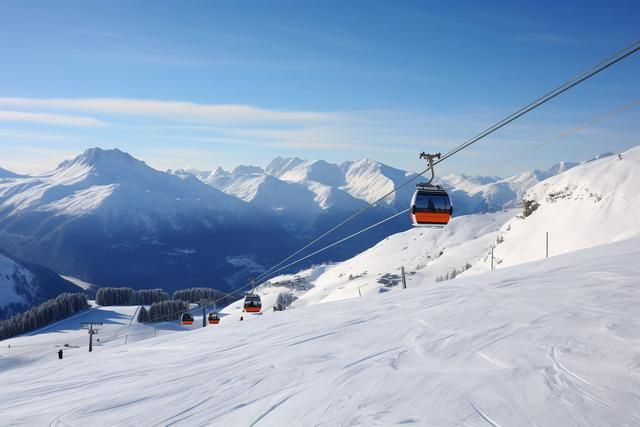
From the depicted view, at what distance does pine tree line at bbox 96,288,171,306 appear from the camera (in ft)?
535

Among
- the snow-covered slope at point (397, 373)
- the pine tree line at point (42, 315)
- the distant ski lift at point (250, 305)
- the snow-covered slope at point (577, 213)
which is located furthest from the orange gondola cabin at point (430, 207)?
the pine tree line at point (42, 315)

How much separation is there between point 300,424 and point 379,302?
46.0 feet

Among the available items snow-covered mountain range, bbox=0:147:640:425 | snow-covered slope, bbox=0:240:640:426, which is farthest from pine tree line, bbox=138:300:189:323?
snow-covered slope, bbox=0:240:640:426

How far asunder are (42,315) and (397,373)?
147 metres

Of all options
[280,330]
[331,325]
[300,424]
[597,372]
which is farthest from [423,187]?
[300,424]

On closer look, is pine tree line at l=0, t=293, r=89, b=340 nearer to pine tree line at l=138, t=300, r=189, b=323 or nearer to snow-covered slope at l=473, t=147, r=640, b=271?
pine tree line at l=138, t=300, r=189, b=323

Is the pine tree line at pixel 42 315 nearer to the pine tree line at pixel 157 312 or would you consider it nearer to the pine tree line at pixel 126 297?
the pine tree line at pixel 126 297

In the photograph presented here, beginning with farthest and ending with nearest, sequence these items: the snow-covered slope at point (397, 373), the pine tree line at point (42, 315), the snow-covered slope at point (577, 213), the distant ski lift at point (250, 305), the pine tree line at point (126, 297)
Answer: the pine tree line at point (126, 297), the pine tree line at point (42, 315), the snow-covered slope at point (577, 213), the distant ski lift at point (250, 305), the snow-covered slope at point (397, 373)

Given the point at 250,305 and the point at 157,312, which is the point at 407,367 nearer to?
the point at 250,305

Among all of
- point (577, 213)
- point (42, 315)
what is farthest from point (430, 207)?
point (42, 315)

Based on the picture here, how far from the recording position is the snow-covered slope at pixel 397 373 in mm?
8047

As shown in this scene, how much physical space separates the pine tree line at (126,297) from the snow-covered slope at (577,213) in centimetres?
11378

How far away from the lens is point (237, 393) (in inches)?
387

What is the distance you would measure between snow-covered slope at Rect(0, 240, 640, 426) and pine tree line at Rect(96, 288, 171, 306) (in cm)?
15749
